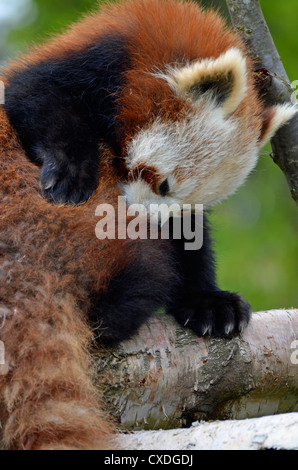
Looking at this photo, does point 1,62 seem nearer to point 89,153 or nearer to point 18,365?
point 89,153

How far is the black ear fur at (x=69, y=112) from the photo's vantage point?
256 cm

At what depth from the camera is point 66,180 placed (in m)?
2.54

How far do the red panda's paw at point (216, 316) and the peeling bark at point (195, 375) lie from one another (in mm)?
40

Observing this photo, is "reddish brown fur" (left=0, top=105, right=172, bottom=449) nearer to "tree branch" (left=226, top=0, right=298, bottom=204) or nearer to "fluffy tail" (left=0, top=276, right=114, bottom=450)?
"fluffy tail" (left=0, top=276, right=114, bottom=450)

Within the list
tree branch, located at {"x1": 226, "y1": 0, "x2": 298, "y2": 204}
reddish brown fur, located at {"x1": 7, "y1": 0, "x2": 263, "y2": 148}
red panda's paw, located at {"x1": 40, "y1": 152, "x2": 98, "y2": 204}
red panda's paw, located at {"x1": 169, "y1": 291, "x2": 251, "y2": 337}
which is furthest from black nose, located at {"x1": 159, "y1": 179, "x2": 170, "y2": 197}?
tree branch, located at {"x1": 226, "y1": 0, "x2": 298, "y2": 204}

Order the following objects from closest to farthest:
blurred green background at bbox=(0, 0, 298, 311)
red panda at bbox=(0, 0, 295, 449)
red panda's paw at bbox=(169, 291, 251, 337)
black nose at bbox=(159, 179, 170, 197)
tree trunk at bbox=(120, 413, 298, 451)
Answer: tree trunk at bbox=(120, 413, 298, 451), red panda at bbox=(0, 0, 295, 449), red panda's paw at bbox=(169, 291, 251, 337), black nose at bbox=(159, 179, 170, 197), blurred green background at bbox=(0, 0, 298, 311)

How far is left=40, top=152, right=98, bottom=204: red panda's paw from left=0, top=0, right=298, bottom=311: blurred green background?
7.67 feet

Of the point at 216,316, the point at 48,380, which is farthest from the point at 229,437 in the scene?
the point at 216,316

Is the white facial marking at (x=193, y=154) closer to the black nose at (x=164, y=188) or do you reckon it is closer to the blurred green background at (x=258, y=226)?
the black nose at (x=164, y=188)

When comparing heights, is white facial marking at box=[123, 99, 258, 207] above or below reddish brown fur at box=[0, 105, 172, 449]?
above

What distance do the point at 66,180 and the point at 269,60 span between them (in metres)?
1.40

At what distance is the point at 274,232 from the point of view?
17.7ft

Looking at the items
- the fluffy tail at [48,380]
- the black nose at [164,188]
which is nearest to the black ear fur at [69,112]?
the black nose at [164,188]

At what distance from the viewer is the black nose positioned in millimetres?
2926
